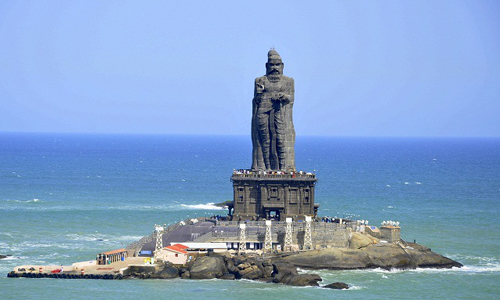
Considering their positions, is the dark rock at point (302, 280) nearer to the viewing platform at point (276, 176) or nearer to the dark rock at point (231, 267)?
the dark rock at point (231, 267)

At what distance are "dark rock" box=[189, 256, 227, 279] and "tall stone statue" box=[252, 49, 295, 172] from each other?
19090 mm

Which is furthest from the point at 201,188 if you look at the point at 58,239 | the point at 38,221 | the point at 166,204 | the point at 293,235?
the point at 293,235

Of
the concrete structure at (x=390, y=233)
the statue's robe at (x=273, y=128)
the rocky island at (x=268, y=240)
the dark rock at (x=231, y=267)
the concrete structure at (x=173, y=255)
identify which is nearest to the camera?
the rocky island at (x=268, y=240)

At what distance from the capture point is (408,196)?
531ft

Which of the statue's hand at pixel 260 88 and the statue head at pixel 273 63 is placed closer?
the statue head at pixel 273 63

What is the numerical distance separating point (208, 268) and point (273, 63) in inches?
975

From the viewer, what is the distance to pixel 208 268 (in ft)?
290

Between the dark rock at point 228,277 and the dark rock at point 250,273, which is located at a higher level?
the dark rock at point 250,273

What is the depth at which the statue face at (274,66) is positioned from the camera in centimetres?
10644

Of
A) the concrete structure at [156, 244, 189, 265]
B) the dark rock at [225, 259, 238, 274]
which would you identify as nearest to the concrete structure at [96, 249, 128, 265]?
the concrete structure at [156, 244, 189, 265]

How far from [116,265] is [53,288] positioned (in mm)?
7066

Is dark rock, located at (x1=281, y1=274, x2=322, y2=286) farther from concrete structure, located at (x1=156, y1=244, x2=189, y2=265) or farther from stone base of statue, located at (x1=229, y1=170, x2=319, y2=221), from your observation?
stone base of statue, located at (x1=229, y1=170, x2=319, y2=221)

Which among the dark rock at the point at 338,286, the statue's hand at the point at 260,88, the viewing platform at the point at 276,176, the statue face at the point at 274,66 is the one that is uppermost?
the statue face at the point at 274,66

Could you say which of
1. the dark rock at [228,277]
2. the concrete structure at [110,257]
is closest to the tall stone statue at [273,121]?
the concrete structure at [110,257]
